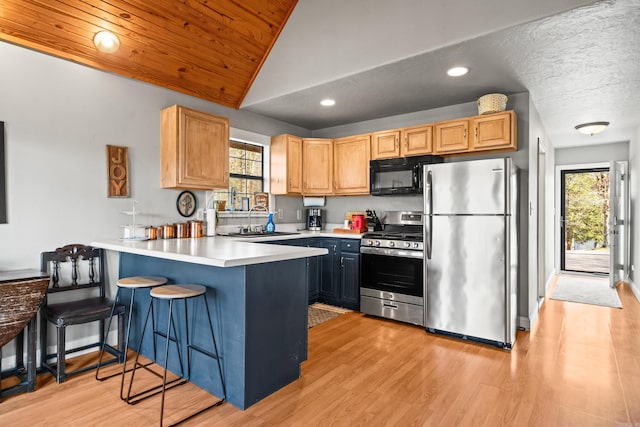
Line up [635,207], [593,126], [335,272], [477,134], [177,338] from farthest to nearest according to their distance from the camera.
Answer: [635,207]
[593,126]
[335,272]
[477,134]
[177,338]

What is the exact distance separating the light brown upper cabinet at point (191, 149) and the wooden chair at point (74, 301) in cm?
98

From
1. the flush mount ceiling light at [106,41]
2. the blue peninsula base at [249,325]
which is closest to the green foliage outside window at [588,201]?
the blue peninsula base at [249,325]

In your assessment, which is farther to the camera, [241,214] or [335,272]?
[241,214]

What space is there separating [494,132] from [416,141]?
834 mm

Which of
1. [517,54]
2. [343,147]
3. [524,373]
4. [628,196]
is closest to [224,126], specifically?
[343,147]

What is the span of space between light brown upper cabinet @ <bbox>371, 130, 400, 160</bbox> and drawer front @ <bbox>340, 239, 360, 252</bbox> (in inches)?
43.7

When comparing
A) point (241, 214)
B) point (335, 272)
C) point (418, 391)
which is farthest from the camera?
point (241, 214)

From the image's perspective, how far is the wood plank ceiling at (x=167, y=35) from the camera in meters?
2.69

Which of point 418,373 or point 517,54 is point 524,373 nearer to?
point 418,373

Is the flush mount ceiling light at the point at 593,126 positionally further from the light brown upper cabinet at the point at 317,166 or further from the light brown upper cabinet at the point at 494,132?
the light brown upper cabinet at the point at 317,166

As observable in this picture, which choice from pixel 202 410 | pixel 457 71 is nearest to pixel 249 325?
pixel 202 410

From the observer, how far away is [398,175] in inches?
170

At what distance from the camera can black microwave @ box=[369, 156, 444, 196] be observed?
4.13 meters

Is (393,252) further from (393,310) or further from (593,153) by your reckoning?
(593,153)
